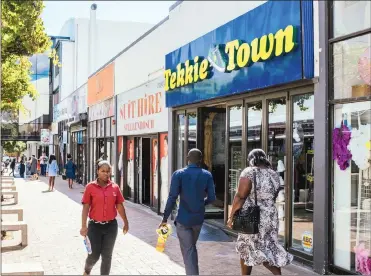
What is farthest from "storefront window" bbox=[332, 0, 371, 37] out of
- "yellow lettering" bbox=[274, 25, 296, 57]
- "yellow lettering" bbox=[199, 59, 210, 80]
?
"yellow lettering" bbox=[199, 59, 210, 80]

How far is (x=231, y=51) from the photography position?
905 cm

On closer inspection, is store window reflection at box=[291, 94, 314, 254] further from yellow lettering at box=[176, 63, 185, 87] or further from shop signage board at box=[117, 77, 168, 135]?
shop signage board at box=[117, 77, 168, 135]

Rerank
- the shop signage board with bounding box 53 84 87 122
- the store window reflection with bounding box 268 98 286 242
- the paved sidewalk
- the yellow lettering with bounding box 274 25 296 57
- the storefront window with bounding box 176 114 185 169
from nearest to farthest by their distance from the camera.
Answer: the paved sidewalk, the yellow lettering with bounding box 274 25 296 57, the store window reflection with bounding box 268 98 286 242, the storefront window with bounding box 176 114 185 169, the shop signage board with bounding box 53 84 87 122

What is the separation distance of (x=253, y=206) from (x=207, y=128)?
5.72 metres

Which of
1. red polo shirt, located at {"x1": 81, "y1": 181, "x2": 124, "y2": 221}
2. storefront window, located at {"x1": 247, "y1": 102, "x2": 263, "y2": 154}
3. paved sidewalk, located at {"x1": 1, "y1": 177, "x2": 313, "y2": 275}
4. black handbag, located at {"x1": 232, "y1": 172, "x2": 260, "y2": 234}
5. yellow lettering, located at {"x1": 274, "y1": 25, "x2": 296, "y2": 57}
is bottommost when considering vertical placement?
paved sidewalk, located at {"x1": 1, "y1": 177, "x2": 313, "y2": 275}

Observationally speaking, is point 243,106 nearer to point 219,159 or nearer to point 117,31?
point 219,159

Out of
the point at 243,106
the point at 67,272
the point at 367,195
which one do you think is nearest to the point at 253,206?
the point at 367,195

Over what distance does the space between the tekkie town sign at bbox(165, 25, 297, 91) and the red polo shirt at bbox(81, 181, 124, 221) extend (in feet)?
11.3

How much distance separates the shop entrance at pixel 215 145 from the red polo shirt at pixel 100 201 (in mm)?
5713

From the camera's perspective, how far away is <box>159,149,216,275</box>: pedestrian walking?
5922 mm

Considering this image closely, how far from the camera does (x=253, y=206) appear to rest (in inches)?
225

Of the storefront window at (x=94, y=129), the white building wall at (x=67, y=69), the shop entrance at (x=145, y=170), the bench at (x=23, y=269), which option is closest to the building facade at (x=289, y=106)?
the shop entrance at (x=145, y=170)

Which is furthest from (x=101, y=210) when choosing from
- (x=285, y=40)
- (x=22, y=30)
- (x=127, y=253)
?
(x=22, y=30)

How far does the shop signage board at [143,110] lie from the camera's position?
43.3 ft
